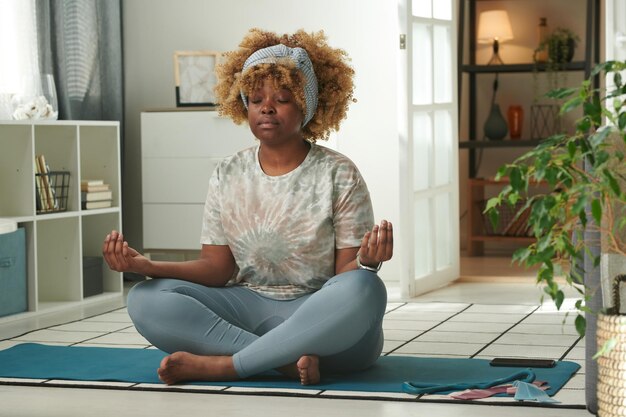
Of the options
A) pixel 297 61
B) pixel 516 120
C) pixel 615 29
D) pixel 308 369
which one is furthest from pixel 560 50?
pixel 308 369

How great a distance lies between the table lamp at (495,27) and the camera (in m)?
6.97

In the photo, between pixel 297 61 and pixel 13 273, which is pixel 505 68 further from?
pixel 297 61

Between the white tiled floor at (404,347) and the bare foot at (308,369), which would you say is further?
the bare foot at (308,369)

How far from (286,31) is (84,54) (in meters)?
1.04

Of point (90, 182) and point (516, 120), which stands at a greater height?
point (516, 120)

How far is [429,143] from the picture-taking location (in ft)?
17.5

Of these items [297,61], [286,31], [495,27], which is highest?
[495,27]

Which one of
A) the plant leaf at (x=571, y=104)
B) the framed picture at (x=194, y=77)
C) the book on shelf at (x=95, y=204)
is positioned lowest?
the book on shelf at (x=95, y=204)

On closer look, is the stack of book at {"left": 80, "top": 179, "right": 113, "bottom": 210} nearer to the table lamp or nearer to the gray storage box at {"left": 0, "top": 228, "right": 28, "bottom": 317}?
the gray storage box at {"left": 0, "top": 228, "right": 28, "bottom": 317}

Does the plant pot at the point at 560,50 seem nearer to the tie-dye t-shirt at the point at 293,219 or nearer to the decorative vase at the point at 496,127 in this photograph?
the decorative vase at the point at 496,127

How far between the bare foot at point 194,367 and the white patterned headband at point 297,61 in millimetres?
749

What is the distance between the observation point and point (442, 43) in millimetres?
5484

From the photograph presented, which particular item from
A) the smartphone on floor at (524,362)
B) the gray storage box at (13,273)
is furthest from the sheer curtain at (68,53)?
the smartphone on floor at (524,362)

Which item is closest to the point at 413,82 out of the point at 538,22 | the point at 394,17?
the point at 394,17
